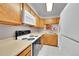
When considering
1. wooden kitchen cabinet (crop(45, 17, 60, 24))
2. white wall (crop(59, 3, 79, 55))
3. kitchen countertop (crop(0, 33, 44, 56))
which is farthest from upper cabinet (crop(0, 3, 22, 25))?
wooden kitchen cabinet (crop(45, 17, 60, 24))

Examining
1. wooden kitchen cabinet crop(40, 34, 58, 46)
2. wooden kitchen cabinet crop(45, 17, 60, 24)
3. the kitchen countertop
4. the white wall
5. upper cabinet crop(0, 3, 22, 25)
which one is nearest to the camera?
the kitchen countertop

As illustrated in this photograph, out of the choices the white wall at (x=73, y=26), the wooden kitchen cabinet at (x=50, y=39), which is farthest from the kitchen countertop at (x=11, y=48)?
the wooden kitchen cabinet at (x=50, y=39)

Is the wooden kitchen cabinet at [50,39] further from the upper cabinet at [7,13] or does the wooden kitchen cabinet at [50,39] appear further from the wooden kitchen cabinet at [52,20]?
the upper cabinet at [7,13]

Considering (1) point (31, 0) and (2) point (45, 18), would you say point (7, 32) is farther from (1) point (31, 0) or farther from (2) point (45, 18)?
(2) point (45, 18)

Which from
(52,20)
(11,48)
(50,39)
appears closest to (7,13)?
(11,48)

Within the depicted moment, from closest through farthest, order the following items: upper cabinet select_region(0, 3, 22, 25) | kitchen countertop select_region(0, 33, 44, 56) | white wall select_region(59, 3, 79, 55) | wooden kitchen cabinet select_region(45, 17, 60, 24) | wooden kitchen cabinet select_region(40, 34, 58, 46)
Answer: kitchen countertop select_region(0, 33, 44, 56)
upper cabinet select_region(0, 3, 22, 25)
white wall select_region(59, 3, 79, 55)
wooden kitchen cabinet select_region(40, 34, 58, 46)
wooden kitchen cabinet select_region(45, 17, 60, 24)

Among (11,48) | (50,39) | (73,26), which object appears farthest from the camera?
(50,39)

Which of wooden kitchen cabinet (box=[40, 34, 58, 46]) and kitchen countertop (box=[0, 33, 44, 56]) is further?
wooden kitchen cabinet (box=[40, 34, 58, 46])

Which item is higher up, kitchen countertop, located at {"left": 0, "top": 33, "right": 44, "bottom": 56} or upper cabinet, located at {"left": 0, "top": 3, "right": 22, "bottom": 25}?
upper cabinet, located at {"left": 0, "top": 3, "right": 22, "bottom": 25}

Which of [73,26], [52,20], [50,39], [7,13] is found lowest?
[50,39]

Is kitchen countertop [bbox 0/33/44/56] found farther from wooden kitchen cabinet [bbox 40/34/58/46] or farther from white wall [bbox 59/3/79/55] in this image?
wooden kitchen cabinet [bbox 40/34/58/46]

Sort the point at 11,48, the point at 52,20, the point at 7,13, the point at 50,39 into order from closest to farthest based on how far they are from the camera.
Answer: the point at 11,48 → the point at 7,13 → the point at 50,39 → the point at 52,20

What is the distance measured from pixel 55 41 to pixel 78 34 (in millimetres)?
4159

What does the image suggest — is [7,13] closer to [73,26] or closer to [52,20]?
[73,26]
